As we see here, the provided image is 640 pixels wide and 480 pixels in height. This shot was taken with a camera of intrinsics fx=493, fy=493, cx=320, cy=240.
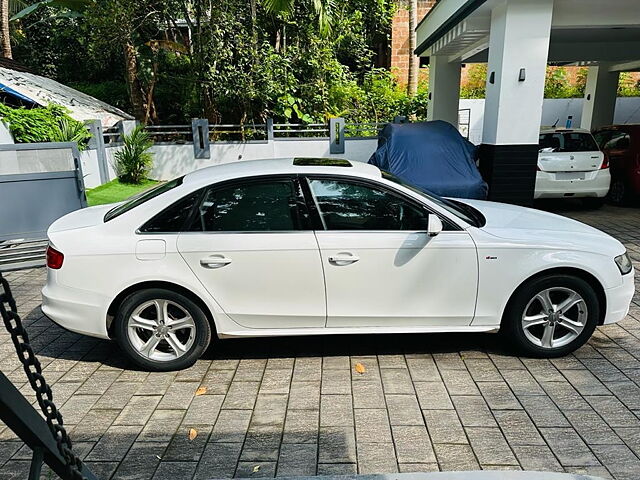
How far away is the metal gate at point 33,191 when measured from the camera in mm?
7000

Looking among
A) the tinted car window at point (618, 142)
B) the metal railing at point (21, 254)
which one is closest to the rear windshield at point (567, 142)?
the tinted car window at point (618, 142)

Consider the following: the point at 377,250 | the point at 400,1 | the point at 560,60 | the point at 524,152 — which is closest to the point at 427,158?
the point at 524,152

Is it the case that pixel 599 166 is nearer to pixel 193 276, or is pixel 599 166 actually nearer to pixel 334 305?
pixel 334 305

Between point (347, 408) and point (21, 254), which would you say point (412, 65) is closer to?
point (21, 254)

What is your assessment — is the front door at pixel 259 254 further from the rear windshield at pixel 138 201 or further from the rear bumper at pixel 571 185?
the rear bumper at pixel 571 185

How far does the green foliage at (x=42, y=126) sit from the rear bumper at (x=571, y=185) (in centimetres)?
961

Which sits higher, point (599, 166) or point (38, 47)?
point (38, 47)

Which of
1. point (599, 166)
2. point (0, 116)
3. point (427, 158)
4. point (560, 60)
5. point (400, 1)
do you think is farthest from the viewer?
point (400, 1)

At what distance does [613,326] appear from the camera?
15.0 ft

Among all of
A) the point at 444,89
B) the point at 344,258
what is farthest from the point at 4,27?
the point at 344,258

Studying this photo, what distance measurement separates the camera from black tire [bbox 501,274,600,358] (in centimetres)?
379

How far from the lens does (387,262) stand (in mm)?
3717

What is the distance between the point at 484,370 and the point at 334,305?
4.14 ft

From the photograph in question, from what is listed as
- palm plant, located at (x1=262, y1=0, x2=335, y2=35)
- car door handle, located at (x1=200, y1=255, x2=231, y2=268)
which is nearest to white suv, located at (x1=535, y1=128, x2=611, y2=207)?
palm plant, located at (x1=262, y1=0, x2=335, y2=35)
